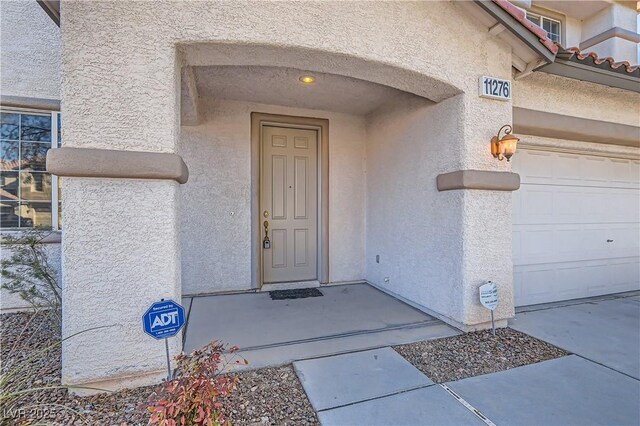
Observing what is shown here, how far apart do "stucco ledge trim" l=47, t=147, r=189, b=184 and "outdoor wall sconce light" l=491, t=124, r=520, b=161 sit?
11.7 feet

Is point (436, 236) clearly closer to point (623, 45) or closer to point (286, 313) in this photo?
point (286, 313)

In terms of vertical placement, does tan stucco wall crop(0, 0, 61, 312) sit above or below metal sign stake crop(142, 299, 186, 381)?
above

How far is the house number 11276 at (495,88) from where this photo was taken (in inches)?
144

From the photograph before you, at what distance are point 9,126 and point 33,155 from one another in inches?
18.7

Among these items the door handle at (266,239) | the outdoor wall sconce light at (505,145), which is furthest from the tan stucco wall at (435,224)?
the door handle at (266,239)

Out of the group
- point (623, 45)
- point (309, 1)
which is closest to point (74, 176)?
point (309, 1)

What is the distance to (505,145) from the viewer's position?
3.57 m

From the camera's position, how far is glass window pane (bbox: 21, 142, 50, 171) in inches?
172

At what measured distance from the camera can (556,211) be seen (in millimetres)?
4934

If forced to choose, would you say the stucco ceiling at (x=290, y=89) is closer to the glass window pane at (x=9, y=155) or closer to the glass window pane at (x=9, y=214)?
the glass window pane at (x=9, y=155)

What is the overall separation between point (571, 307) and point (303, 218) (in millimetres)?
4562

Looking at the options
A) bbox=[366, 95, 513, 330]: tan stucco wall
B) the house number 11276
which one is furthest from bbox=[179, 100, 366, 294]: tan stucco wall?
the house number 11276

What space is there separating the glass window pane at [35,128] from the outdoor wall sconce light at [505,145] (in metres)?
A: 6.20

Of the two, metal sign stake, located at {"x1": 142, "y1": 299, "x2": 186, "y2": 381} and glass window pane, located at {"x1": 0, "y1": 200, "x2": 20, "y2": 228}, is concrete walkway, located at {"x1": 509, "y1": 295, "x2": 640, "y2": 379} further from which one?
glass window pane, located at {"x1": 0, "y1": 200, "x2": 20, "y2": 228}
